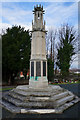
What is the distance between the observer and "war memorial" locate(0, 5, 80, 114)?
602cm

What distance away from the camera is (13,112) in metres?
5.47

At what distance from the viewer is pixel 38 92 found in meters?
7.25

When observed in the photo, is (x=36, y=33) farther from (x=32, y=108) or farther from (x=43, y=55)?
(x=32, y=108)

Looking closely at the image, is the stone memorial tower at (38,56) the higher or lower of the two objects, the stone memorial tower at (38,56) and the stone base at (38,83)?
the higher

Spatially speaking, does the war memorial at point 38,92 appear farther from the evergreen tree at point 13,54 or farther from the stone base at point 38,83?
the evergreen tree at point 13,54

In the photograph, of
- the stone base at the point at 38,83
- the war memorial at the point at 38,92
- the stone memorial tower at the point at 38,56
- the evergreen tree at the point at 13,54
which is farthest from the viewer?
the evergreen tree at the point at 13,54

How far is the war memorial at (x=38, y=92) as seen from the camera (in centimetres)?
602

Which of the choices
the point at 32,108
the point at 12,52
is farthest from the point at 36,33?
the point at 12,52

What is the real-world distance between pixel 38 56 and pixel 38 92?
3.09m

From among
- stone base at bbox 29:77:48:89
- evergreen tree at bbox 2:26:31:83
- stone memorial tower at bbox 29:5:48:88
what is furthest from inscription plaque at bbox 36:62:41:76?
evergreen tree at bbox 2:26:31:83

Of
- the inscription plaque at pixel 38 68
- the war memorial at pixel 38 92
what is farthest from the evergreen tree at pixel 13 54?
the inscription plaque at pixel 38 68

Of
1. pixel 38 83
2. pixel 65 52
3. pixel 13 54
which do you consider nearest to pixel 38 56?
pixel 38 83

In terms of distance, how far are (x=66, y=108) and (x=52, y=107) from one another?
0.87 m

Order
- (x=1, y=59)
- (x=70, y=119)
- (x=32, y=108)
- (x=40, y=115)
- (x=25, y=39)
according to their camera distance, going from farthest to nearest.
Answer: (x=25, y=39) → (x=1, y=59) → (x=32, y=108) → (x=40, y=115) → (x=70, y=119)
